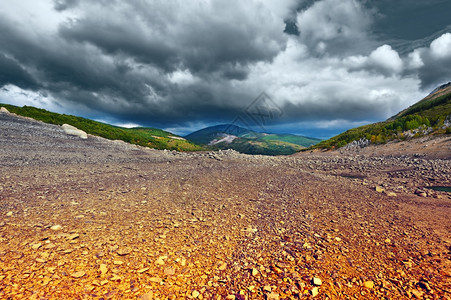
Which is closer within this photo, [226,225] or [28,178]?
[226,225]

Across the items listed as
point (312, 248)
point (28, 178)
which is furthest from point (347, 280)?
point (28, 178)

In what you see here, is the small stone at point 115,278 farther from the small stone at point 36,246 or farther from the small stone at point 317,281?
the small stone at point 317,281

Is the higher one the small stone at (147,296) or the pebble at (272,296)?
the pebble at (272,296)

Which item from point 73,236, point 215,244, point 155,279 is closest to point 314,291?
point 215,244

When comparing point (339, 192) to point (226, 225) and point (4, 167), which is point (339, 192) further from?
point (4, 167)

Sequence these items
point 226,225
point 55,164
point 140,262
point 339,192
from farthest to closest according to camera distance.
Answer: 1. point 55,164
2. point 339,192
3. point 226,225
4. point 140,262

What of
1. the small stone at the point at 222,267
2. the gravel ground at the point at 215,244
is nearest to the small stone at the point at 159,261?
the gravel ground at the point at 215,244

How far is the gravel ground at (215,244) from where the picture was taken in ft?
11.6

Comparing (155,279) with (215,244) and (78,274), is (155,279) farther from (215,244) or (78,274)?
(215,244)

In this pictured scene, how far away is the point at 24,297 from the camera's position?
298 cm

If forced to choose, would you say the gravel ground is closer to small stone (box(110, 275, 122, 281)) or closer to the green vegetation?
small stone (box(110, 275, 122, 281))

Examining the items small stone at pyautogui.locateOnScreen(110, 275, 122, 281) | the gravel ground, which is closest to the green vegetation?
the gravel ground

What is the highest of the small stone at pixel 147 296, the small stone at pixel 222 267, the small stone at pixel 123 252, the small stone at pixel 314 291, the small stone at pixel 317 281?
the small stone at pixel 317 281

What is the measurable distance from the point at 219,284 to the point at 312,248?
2.72 m
